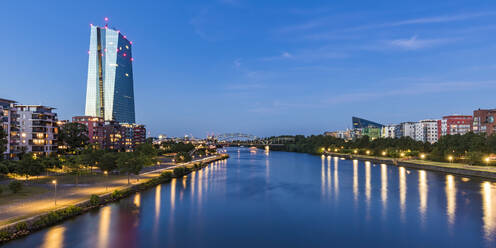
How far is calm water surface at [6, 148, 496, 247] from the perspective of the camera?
13.3 meters

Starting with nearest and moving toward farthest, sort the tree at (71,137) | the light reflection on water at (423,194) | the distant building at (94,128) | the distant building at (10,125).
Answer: the light reflection on water at (423,194) → the distant building at (10,125) → the tree at (71,137) → the distant building at (94,128)

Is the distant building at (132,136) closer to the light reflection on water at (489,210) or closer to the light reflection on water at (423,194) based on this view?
the light reflection on water at (423,194)

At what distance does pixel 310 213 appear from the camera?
60.4 ft

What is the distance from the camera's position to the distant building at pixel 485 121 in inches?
2190

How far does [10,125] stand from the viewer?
1399 inches

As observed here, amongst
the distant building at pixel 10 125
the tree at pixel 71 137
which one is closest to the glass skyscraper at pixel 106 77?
the tree at pixel 71 137

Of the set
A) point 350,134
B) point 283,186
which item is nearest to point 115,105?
point 283,186

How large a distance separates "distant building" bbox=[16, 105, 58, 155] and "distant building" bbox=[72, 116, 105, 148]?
17.9 m

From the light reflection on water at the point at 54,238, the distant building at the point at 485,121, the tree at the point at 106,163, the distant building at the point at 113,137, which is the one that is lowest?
the light reflection on water at the point at 54,238

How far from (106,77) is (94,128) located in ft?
115

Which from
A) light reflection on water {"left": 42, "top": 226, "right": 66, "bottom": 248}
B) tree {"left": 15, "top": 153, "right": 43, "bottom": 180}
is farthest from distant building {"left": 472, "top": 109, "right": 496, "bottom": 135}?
tree {"left": 15, "top": 153, "right": 43, "bottom": 180}

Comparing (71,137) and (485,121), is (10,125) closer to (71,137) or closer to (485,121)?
(71,137)

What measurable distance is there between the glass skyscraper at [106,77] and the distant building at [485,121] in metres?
86.9

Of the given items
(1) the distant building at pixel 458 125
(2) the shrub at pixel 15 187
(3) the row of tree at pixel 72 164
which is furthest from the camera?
(1) the distant building at pixel 458 125
